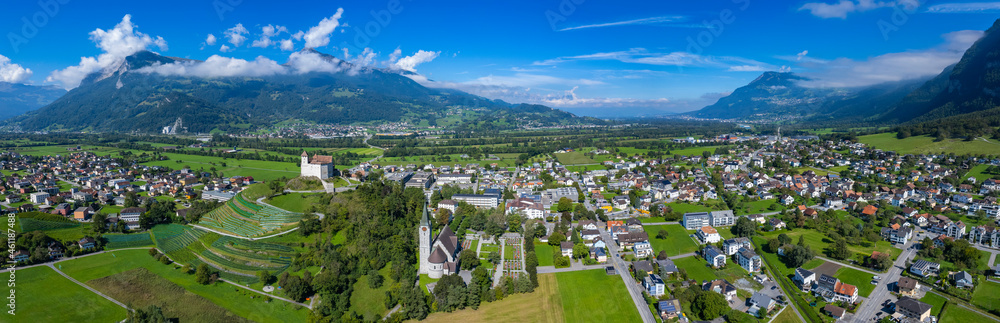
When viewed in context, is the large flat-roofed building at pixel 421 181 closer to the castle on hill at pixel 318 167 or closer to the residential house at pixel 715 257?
the castle on hill at pixel 318 167

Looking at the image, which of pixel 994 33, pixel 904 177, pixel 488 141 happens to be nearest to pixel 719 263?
pixel 904 177

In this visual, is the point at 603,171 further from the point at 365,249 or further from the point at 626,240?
the point at 365,249

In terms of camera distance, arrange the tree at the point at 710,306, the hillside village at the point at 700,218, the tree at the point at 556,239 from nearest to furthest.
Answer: the tree at the point at 710,306 → the hillside village at the point at 700,218 → the tree at the point at 556,239

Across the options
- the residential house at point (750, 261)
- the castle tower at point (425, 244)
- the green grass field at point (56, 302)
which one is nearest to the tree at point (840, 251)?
the residential house at point (750, 261)

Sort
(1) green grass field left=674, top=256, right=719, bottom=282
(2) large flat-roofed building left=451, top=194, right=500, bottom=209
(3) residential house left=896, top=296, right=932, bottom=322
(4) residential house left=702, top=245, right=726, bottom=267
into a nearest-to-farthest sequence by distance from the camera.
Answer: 1. (3) residential house left=896, top=296, right=932, bottom=322
2. (1) green grass field left=674, top=256, right=719, bottom=282
3. (4) residential house left=702, top=245, right=726, bottom=267
4. (2) large flat-roofed building left=451, top=194, right=500, bottom=209

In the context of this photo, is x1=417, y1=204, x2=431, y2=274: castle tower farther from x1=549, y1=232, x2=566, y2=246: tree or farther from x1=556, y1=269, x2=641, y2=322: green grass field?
x1=549, y1=232, x2=566, y2=246: tree

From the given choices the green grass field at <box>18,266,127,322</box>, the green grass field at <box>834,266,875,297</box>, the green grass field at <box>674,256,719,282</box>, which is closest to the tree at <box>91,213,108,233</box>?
the green grass field at <box>18,266,127,322</box>
